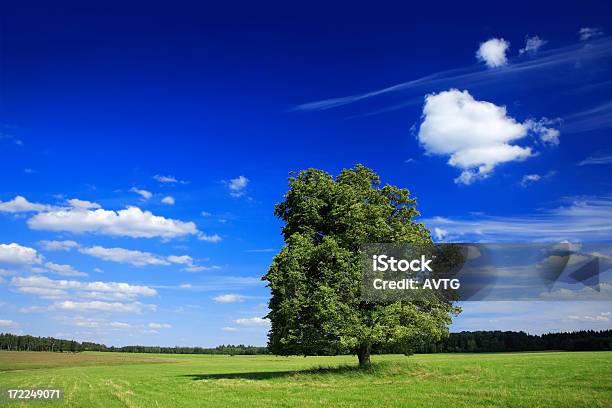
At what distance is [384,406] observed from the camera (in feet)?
70.1

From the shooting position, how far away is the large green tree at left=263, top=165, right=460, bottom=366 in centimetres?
3597

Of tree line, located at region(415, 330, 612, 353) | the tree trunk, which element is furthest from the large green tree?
tree line, located at region(415, 330, 612, 353)

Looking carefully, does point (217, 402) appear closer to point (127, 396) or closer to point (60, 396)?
point (127, 396)

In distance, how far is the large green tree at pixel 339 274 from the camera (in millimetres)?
35969

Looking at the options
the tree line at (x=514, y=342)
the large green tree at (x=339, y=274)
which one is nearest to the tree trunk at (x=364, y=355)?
the large green tree at (x=339, y=274)

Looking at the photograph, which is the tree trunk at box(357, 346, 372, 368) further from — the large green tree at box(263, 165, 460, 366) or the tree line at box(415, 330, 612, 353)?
the tree line at box(415, 330, 612, 353)

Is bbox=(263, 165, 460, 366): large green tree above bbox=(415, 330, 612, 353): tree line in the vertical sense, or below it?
above

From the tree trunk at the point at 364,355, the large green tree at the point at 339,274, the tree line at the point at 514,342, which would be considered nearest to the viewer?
the large green tree at the point at 339,274

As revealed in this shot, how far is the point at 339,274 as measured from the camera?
3691 centimetres

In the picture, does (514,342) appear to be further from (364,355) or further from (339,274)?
(339,274)

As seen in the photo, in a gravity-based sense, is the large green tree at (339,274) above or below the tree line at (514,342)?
above

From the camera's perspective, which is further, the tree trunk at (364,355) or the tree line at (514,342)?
the tree line at (514,342)

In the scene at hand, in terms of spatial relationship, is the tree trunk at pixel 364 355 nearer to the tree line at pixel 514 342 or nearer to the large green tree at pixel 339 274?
the large green tree at pixel 339 274

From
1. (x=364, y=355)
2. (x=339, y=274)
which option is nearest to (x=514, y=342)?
(x=364, y=355)
